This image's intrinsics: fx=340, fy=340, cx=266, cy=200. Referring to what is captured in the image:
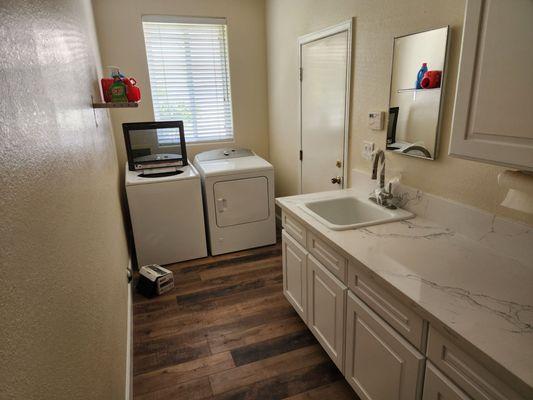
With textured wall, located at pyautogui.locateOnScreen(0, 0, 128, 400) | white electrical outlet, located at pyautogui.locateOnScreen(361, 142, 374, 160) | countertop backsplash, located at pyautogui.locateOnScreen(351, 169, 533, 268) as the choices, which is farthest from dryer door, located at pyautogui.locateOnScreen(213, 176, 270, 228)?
textured wall, located at pyautogui.locateOnScreen(0, 0, 128, 400)

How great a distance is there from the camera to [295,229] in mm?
2057

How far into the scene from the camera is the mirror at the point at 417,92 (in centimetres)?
164

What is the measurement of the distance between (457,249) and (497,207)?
243mm

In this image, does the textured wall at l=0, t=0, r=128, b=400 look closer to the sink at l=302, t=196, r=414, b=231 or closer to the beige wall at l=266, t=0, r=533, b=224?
the sink at l=302, t=196, r=414, b=231

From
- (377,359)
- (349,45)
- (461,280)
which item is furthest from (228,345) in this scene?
(349,45)

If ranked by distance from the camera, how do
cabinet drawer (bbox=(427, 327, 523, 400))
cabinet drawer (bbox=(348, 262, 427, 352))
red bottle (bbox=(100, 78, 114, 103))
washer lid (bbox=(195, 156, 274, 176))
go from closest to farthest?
cabinet drawer (bbox=(427, 327, 523, 400)) < cabinet drawer (bbox=(348, 262, 427, 352)) < red bottle (bbox=(100, 78, 114, 103)) < washer lid (bbox=(195, 156, 274, 176))

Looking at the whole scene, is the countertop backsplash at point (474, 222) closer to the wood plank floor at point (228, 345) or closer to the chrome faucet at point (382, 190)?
the chrome faucet at point (382, 190)

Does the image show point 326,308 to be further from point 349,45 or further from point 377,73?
point 349,45

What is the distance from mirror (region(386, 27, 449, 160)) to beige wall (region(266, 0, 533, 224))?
0.04 m

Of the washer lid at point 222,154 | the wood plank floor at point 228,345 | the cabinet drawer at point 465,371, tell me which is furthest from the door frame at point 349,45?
the cabinet drawer at point 465,371

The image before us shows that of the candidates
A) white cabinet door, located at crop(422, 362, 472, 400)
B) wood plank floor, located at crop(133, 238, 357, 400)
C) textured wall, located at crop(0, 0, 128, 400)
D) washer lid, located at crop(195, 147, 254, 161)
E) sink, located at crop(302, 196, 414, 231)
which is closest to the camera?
textured wall, located at crop(0, 0, 128, 400)

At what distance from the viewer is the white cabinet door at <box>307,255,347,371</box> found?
1.68 metres

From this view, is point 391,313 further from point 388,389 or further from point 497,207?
point 497,207

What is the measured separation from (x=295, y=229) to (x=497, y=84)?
1268 millimetres
